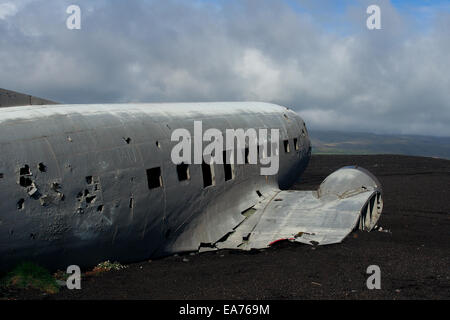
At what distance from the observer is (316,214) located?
18609 millimetres

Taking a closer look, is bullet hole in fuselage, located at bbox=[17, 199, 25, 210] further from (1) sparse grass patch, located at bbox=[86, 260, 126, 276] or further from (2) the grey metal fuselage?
(1) sparse grass patch, located at bbox=[86, 260, 126, 276]

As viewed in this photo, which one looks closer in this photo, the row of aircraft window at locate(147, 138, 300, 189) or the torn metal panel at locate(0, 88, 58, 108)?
the row of aircraft window at locate(147, 138, 300, 189)

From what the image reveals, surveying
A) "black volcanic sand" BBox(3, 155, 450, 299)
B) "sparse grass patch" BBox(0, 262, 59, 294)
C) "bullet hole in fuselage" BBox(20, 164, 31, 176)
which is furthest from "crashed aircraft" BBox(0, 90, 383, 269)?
"black volcanic sand" BBox(3, 155, 450, 299)

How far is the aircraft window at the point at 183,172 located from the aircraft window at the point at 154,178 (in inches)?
36.4

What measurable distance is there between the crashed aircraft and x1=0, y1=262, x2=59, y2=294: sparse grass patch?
215mm

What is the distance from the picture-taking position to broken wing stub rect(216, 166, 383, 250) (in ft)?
57.6

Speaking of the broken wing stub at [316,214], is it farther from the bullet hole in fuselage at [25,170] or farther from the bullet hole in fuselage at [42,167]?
the bullet hole in fuselage at [25,170]

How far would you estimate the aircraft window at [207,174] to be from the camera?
691 inches

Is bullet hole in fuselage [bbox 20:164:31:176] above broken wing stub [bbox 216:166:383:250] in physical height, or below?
above

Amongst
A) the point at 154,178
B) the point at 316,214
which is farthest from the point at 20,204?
the point at 316,214

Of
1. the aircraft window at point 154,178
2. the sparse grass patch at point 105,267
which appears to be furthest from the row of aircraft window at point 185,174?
the sparse grass patch at point 105,267
